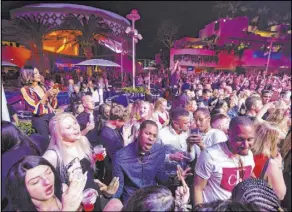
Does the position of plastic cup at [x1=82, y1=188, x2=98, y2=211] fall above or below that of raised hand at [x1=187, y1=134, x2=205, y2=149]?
below

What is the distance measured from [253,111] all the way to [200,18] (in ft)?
2.80

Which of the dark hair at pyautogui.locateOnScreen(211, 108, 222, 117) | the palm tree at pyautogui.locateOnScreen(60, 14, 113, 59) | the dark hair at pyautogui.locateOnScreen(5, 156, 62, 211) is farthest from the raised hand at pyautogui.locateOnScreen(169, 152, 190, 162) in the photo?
the palm tree at pyautogui.locateOnScreen(60, 14, 113, 59)

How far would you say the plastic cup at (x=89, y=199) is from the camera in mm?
1358

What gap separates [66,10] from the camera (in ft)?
4.61

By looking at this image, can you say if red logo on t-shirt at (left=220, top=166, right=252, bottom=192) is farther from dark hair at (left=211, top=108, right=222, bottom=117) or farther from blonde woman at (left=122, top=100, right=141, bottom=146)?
blonde woman at (left=122, top=100, right=141, bottom=146)

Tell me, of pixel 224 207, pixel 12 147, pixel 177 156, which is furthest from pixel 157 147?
pixel 12 147

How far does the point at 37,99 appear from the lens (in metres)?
1.52

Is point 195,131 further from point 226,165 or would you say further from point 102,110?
point 102,110

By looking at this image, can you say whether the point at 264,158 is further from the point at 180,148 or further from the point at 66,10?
the point at 66,10

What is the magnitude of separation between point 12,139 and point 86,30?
84 centimetres

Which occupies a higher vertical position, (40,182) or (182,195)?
(40,182)

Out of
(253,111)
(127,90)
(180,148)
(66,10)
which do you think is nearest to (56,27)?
(66,10)

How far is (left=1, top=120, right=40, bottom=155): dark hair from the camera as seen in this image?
4.04 ft

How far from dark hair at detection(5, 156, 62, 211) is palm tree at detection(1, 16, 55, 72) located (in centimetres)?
64
